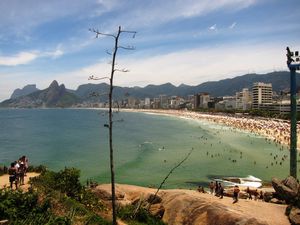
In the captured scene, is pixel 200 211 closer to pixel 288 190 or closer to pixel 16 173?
pixel 288 190

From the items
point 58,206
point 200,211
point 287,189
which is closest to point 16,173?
point 58,206

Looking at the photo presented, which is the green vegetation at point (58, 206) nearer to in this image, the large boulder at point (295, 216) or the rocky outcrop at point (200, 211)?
the rocky outcrop at point (200, 211)

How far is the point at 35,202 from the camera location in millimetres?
15977

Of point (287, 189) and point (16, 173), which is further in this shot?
point (287, 189)

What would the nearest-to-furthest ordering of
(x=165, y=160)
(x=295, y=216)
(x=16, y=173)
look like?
(x=295, y=216), (x=16, y=173), (x=165, y=160)

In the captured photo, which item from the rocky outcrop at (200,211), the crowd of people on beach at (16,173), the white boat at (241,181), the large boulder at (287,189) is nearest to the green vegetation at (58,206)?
the rocky outcrop at (200,211)


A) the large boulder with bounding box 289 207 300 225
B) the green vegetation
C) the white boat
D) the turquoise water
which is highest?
the green vegetation

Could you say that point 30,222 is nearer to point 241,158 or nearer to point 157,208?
point 157,208

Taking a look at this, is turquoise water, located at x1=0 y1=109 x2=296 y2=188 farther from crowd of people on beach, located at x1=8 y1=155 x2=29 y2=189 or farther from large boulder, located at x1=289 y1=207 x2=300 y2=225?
large boulder, located at x1=289 y1=207 x2=300 y2=225

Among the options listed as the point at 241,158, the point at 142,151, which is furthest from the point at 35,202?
the point at 142,151

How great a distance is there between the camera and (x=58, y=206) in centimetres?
1664

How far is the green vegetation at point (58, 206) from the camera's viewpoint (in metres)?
14.7

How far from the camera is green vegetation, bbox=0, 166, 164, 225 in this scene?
14695mm

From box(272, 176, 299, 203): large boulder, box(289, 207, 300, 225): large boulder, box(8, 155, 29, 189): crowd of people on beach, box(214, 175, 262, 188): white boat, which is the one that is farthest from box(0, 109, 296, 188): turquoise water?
box(289, 207, 300, 225): large boulder
